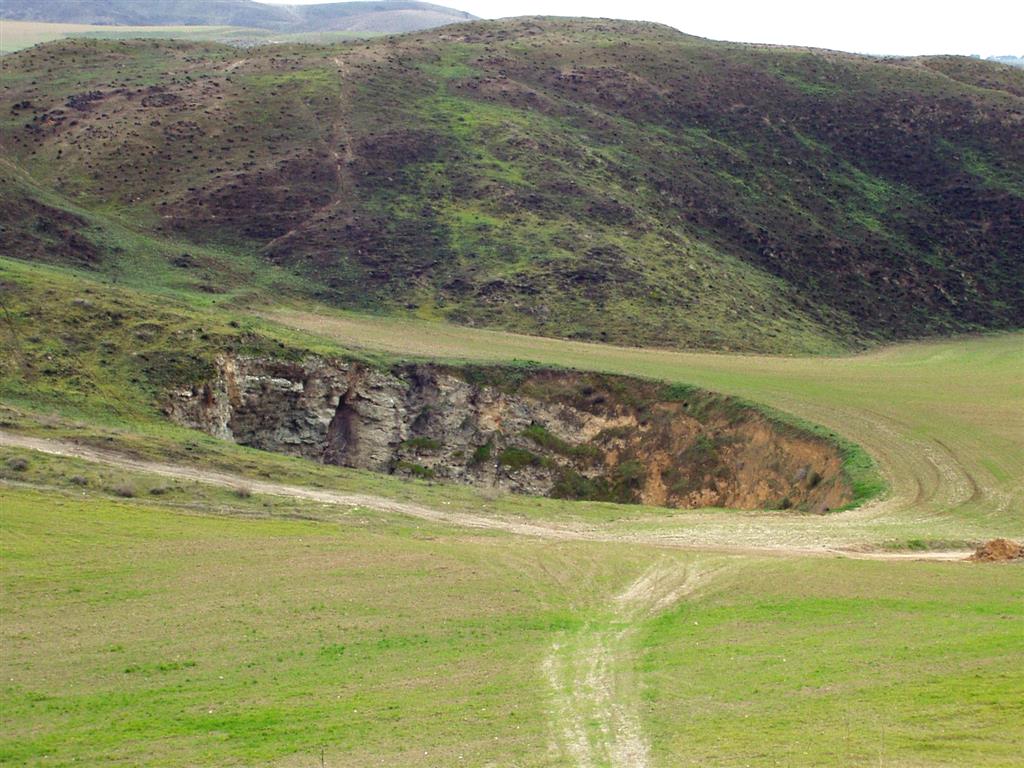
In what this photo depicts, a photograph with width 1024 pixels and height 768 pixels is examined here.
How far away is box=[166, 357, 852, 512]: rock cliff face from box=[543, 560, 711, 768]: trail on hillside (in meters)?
23.6

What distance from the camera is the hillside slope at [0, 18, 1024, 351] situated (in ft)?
314

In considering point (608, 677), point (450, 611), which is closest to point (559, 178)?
point (450, 611)

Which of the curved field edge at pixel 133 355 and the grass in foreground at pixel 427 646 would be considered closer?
the grass in foreground at pixel 427 646

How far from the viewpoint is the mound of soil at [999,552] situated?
4281 cm

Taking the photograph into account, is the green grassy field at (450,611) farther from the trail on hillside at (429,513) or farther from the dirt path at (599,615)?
the trail on hillside at (429,513)

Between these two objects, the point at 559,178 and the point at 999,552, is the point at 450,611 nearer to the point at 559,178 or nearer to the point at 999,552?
the point at 999,552

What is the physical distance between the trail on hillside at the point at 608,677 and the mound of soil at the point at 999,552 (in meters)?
10.3

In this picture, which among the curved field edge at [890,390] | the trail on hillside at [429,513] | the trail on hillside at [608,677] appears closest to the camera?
the trail on hillside at [608,677]

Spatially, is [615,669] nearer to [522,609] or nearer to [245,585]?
[522,609]

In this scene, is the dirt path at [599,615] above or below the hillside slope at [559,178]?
below

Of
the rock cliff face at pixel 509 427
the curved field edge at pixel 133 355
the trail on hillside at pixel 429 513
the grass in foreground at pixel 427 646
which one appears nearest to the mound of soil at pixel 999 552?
the trail on hillside at pixel 429 513

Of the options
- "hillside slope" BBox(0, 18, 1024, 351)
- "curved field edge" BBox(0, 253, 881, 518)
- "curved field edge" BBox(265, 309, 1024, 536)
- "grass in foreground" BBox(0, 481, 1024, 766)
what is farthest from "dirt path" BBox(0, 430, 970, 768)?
"hillside slope" BBox(0, 18, 1024, 351)

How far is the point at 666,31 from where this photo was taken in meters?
150

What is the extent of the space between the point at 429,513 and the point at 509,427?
2239 centimetres
